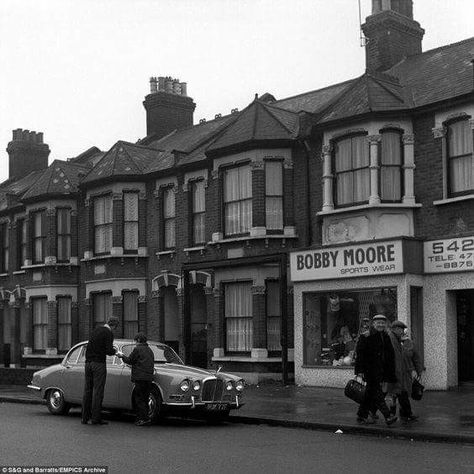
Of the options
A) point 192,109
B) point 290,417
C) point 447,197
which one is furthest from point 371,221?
point 192,109

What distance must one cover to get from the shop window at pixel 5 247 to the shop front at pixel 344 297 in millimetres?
16266

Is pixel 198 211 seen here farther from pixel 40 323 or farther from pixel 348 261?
pixel 40 323

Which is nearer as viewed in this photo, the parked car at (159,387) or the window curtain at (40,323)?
the parked car at (159,387)

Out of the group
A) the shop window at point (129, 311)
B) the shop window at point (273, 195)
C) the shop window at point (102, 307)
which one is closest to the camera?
the shop window at point (273, 195)

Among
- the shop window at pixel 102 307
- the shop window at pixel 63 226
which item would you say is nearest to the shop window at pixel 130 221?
the shop window at pixel 102 307

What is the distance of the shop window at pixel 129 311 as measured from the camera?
29.1 metres

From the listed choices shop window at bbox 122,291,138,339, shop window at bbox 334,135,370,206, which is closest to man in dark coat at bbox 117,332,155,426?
shop window at bbox 334,135,370,206

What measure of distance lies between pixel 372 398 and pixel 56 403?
652cm

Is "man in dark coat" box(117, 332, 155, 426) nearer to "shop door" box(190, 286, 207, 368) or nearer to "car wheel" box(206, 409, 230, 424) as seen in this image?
"car wheel" box(206, 409, 230, 424)

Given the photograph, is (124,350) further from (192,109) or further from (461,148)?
(192,109)

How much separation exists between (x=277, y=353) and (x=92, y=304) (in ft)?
28.7

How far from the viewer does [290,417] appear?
15.4m

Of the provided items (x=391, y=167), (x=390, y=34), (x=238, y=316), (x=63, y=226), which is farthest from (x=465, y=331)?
(x=63, y=226)

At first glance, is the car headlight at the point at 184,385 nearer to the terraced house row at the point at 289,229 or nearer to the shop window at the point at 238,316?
the terraced house row at the point at 289,229
